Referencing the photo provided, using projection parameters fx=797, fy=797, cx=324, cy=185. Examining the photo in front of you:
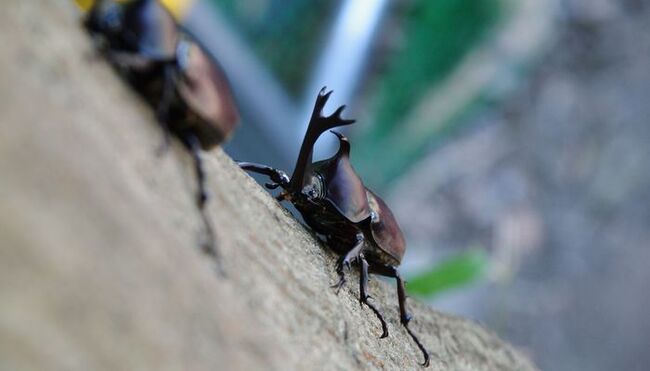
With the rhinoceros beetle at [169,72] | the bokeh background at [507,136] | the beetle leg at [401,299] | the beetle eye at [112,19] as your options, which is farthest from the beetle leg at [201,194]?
the bokeh background at [507,136]

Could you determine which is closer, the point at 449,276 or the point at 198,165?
the point at 198,165

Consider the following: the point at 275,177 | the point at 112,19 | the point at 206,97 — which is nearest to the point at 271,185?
the point at 275,177

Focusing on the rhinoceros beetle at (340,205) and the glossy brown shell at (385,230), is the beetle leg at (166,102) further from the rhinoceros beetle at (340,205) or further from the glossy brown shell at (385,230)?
the glossy brown shell at (385,230)

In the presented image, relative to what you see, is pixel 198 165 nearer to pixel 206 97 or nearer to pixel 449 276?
pixel 206 97

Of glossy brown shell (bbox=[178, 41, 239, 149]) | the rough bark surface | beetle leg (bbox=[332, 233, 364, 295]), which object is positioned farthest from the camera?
beetle leg (bbox=[332, 233, 364, 295])

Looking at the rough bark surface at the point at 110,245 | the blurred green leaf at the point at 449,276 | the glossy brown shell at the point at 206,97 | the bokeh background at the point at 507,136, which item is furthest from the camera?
the bokeh background at the point at 507,136

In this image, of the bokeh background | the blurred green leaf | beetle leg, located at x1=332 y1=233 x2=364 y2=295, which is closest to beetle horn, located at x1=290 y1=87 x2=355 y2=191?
beetle leg, located at x1=332 y1=233 x2=364 y2=295

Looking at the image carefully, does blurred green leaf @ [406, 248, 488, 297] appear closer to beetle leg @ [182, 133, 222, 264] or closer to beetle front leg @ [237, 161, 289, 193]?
beetle front leg @ [237, 161, 289, 193]
